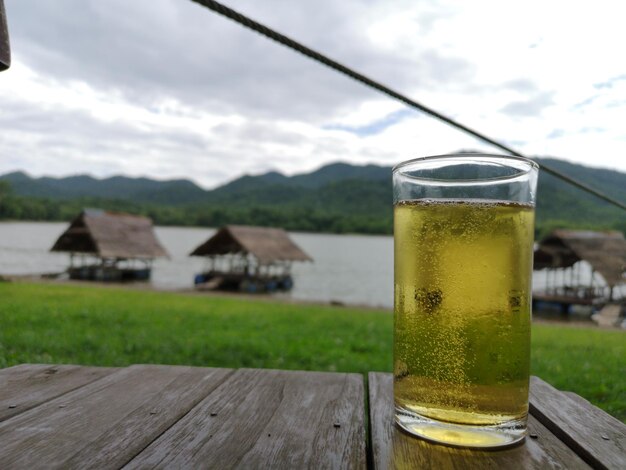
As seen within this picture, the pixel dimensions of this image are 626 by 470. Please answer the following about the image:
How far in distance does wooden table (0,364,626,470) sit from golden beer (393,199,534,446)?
82mm

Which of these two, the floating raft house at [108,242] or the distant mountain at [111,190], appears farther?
the distant mountain at [111,190]

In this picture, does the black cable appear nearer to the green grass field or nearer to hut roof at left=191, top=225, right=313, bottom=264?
the green grass field

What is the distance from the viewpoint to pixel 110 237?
3356 centimetres

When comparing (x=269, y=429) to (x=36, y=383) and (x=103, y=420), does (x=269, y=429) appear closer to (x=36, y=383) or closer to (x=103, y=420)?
(x=103, y=420)

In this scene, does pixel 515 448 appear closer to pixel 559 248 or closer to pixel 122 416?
pixel 122 416

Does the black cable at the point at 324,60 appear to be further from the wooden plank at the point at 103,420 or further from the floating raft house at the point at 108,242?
the floating raft house at the point at 108,242

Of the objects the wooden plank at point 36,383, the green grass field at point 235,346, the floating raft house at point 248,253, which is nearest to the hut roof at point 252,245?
the floating raft house at point 248,253

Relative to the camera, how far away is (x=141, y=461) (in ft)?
2.78

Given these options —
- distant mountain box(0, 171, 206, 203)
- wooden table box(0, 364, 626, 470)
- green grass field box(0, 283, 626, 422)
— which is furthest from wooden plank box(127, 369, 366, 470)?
distant mountain box(0, 171, 206, 203)

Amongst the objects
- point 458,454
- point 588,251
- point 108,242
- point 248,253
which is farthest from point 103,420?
point 108,242

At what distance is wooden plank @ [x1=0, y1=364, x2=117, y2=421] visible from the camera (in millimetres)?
1134

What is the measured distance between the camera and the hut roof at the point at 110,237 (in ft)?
107

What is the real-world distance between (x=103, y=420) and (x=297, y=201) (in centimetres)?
10569

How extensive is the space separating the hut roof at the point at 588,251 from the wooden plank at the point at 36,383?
92.2 feet
